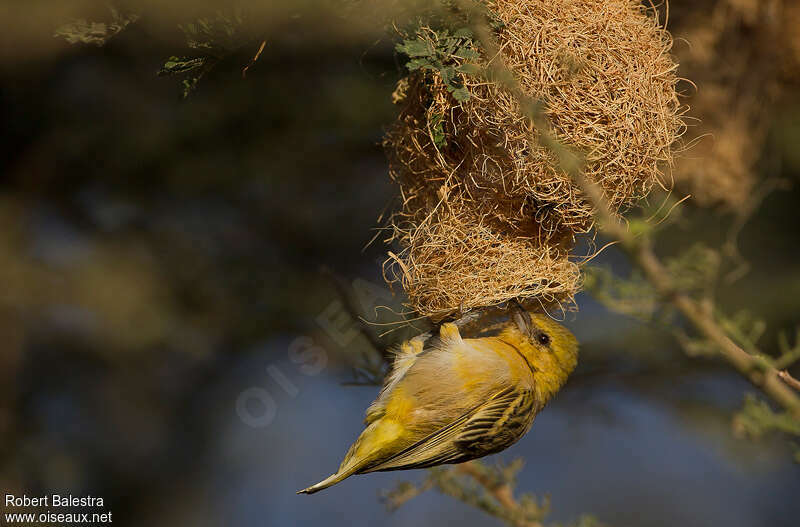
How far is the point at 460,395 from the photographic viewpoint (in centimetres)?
244

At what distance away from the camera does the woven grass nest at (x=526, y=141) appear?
6.88 ft

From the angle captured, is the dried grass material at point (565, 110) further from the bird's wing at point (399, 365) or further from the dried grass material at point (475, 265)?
the bird's wing at point (399, 365)

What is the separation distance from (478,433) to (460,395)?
13 centimetres

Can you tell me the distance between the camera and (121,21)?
2504 mm

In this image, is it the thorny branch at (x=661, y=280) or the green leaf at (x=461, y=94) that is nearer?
the thorny branch at (x=661, y=280)

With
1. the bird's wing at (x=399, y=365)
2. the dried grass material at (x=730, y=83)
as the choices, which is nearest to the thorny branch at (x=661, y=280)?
the bird's wing at (x=399, y=365)

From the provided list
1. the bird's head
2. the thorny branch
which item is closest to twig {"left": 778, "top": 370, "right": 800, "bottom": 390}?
the thorny branch

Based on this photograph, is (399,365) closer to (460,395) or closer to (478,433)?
(460,395)

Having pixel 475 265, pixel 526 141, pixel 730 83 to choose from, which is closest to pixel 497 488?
pixel 475 265

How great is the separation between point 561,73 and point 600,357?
10.4 feet

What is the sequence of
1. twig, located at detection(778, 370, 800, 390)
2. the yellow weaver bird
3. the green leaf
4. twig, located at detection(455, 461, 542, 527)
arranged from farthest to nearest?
twig, located at detection(455, 461, 542, 527) < the yellow weaver bird < the green leaf < twig, located at detection(778, 370, 800, 390)

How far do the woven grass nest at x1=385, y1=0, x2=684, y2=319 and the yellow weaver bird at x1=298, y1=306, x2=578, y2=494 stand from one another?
167mm

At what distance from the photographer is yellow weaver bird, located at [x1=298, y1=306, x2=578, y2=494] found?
2402 mm

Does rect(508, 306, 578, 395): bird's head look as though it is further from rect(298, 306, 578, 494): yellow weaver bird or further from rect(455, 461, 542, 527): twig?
rect(455, 461, 542, 527): twig
